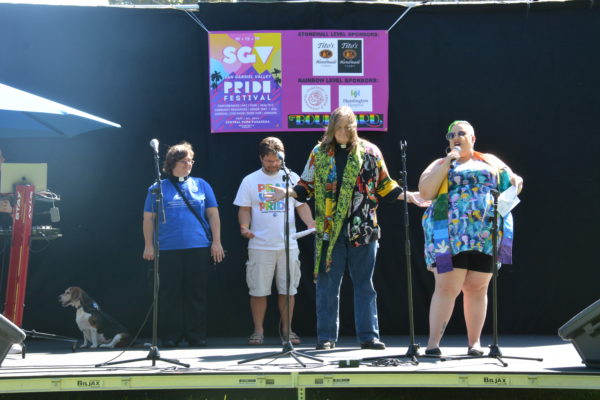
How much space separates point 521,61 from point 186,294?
344 centimetres

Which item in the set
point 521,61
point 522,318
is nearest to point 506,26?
point 521,61

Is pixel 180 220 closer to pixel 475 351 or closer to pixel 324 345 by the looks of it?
pixel 324 345

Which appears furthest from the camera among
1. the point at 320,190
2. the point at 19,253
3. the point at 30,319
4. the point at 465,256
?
the point at 30,319

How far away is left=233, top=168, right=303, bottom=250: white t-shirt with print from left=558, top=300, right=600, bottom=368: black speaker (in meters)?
2.53

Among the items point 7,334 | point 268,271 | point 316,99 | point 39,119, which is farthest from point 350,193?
point 39,119

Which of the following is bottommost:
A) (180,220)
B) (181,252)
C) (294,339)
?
(294,339)

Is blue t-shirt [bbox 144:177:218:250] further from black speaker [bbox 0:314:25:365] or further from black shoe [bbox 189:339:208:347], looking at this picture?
black speaker [bbox 0:314:25:365]

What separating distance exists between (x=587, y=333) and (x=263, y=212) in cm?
282

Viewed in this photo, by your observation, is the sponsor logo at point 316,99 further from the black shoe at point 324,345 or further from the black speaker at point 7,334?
the black speaker at point 7,334

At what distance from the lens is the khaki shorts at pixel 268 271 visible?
20.9 ft

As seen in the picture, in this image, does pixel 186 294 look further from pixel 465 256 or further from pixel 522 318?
pixel 522 318

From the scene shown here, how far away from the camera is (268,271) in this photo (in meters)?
6.39

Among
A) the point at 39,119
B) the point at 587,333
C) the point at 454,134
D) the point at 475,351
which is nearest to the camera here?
the point at 587,333

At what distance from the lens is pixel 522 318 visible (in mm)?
6805
